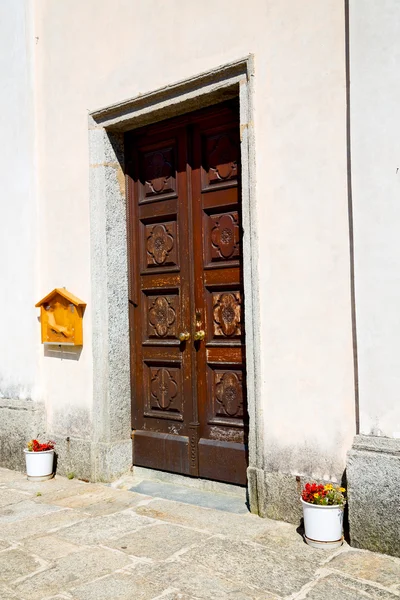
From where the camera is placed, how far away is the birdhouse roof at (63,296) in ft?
17.8

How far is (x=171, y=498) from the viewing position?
188 inches

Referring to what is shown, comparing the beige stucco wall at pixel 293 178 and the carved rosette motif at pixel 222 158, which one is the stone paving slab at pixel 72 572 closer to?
the beige stucco wall at pixel 293 178

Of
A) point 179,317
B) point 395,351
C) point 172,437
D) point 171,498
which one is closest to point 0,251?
point 179,317

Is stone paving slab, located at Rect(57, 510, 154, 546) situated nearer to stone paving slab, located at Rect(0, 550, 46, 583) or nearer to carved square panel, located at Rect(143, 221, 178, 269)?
stone paving slab, located at Rect(0, 550, 46, 583)

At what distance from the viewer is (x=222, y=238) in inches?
191

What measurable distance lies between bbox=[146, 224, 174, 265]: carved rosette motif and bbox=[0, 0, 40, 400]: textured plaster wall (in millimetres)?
1184

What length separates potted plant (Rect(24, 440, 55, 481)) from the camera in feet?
18.1

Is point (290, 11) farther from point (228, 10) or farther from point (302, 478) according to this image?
point (302, 478)

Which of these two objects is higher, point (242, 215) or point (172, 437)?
point (242, 215)

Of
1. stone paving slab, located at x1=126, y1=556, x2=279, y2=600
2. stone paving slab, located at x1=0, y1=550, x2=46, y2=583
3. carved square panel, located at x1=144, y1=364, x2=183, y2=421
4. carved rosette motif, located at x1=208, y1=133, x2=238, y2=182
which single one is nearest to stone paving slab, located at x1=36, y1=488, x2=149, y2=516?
carved square panel, located at x1=144, y1=364, x2=183, y2=421

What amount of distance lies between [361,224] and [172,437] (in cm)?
241

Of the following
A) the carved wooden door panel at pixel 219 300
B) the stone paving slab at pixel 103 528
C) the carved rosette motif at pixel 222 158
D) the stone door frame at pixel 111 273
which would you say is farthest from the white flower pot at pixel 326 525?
the carved rosette motif at pixel 222 158

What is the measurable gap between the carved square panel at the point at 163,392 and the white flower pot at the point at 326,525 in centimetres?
165

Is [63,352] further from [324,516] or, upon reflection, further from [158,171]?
[324,516]
